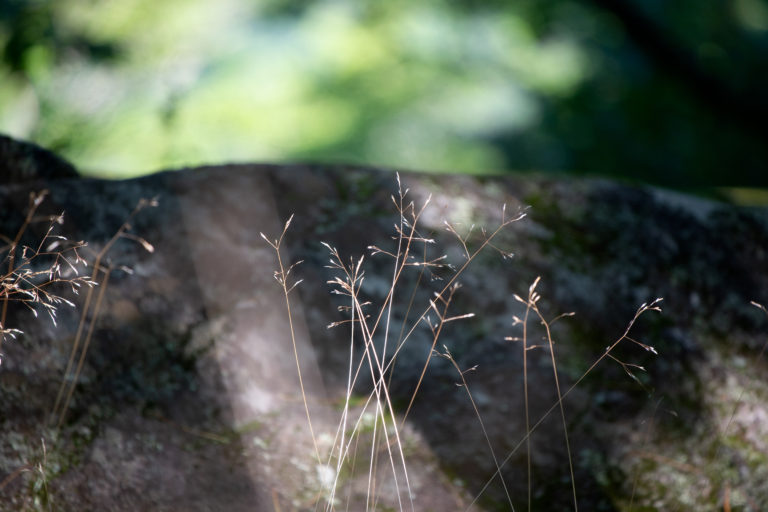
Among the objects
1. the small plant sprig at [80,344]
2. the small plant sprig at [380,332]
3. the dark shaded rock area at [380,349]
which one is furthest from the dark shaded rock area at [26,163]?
the small plant sprig at [380,332]

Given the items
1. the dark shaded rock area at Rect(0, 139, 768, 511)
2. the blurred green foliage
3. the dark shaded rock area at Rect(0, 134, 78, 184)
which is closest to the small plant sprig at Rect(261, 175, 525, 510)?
the dark shaded rock area at Rect(0, 139, 768, 511)

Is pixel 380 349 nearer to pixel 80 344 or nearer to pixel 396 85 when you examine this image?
pixel 80 344

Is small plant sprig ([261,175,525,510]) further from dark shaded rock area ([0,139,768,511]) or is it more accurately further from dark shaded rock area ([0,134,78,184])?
dark shaded rock area ([0,134,78,184])

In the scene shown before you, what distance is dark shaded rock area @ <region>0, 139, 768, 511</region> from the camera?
162 cm

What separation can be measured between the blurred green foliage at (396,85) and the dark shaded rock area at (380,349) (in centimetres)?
240

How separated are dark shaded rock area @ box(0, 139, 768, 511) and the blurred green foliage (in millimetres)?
2403

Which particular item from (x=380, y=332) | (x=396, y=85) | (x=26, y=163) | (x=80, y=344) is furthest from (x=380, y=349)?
(x=396, y=85)

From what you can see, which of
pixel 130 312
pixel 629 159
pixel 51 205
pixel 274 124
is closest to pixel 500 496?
pixel 130 312

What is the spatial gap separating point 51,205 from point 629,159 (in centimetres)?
485

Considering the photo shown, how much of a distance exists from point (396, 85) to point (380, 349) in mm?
3745

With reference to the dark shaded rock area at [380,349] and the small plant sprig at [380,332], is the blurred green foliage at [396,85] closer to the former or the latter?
the dark shaded rock area at [380,349]

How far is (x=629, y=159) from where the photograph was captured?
5395 millimetres

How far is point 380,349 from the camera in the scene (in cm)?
190

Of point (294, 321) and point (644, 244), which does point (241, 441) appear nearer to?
point (294, 321)
